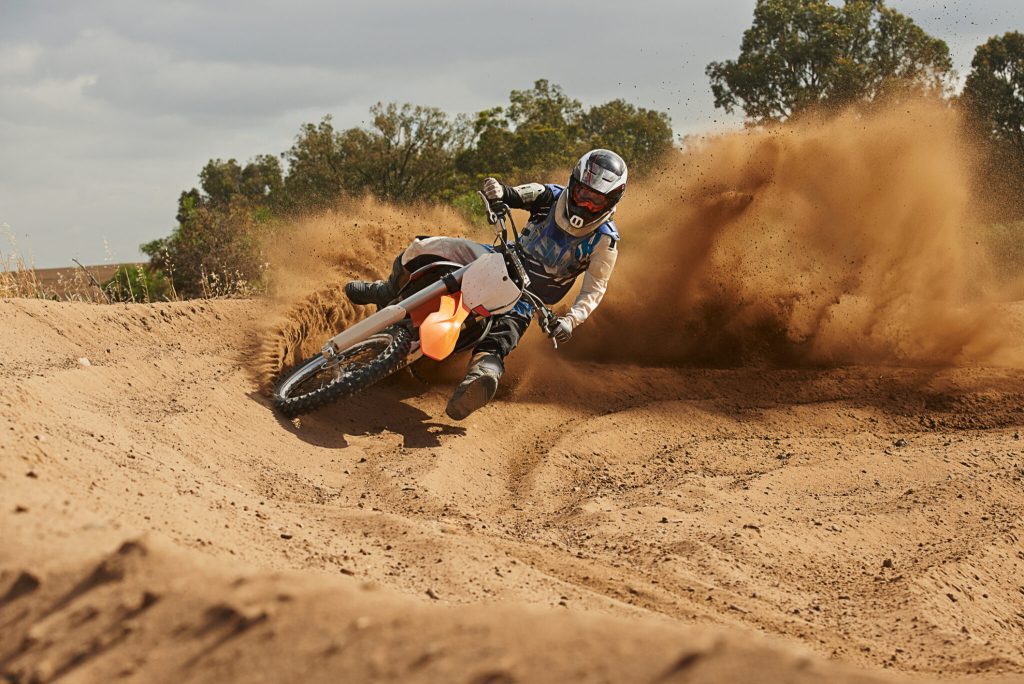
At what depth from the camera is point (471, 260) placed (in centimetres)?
877

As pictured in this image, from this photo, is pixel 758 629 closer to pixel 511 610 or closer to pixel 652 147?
pixel 511 610

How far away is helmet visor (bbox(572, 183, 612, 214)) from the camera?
8.38 m

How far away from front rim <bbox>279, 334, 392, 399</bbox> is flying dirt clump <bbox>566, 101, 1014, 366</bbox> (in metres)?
3.85

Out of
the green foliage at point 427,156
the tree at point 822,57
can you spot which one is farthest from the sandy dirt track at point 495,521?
the tree at point 822,57

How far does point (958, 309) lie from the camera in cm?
1149

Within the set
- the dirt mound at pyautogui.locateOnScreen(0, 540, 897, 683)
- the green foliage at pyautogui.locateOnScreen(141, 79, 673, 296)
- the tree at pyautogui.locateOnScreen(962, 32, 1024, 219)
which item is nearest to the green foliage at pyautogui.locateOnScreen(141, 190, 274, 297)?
the green foliage at pyautogui.locateOnScreen(141, 79, 673, 296)

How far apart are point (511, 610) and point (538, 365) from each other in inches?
276

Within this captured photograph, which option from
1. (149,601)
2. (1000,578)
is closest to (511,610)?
(149,601)

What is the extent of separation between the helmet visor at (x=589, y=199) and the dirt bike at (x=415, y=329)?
3.00 feet

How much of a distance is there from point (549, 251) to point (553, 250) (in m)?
0.04

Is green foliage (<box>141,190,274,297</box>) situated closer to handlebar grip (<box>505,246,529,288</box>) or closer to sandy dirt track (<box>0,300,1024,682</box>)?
sandy dirt track (<box>0,300,1024,682</box>)

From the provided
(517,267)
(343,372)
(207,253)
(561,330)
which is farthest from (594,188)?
(207,253)

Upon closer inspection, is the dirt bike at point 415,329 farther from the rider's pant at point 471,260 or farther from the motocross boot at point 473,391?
the rider's pant at point 471,260

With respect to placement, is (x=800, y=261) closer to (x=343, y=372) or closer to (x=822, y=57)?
(x=343, y=372)
